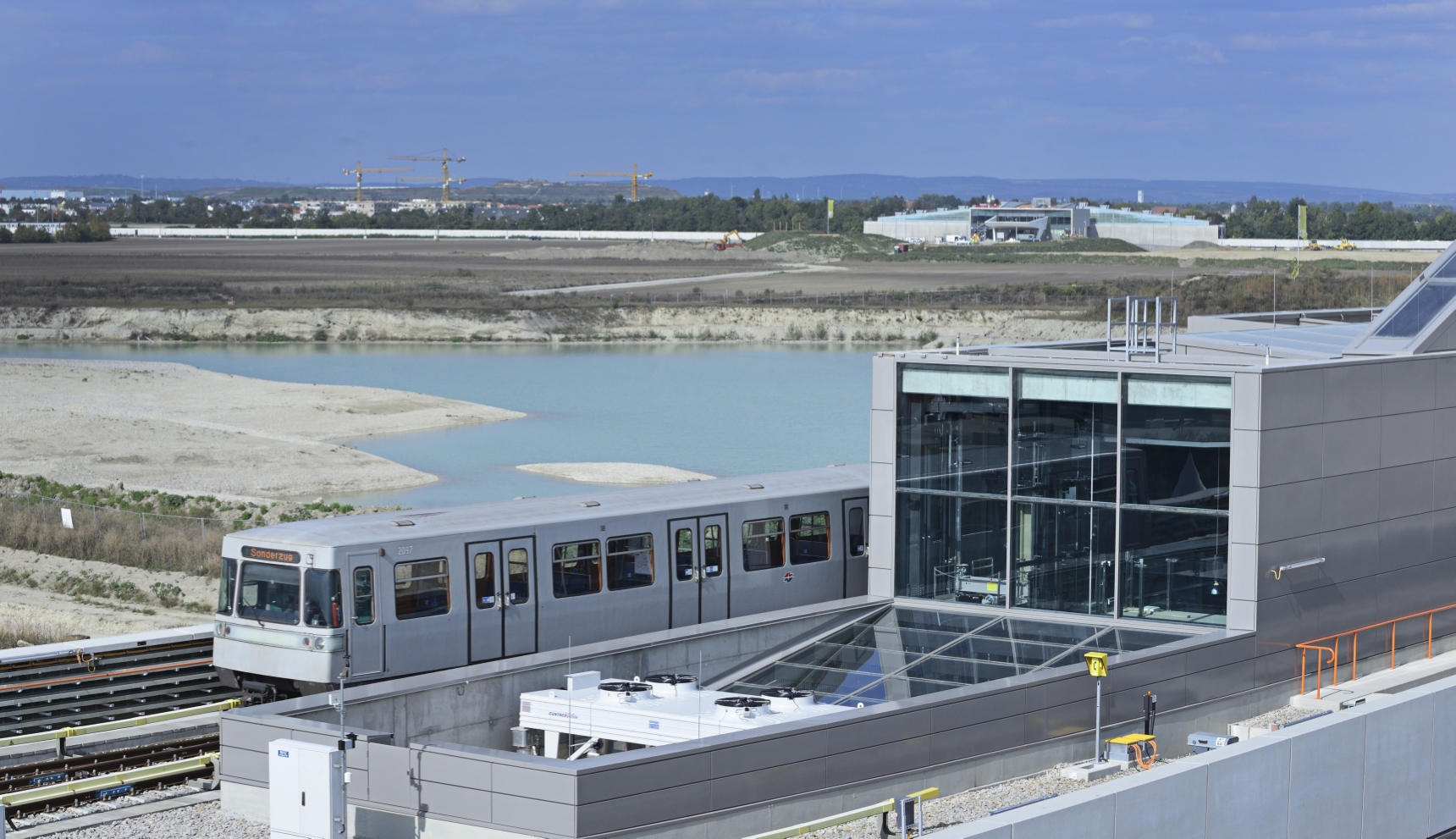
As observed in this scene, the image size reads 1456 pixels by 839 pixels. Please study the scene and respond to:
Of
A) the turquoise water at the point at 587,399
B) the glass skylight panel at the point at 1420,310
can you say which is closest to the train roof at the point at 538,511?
the glass skylight panel at the point at 1420,310

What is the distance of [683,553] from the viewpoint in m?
24.3

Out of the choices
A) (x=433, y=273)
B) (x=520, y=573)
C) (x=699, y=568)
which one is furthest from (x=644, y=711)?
(x=433, y=273)

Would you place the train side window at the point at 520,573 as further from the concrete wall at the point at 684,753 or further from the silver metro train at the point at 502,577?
the concrete wall at the point at 684,753

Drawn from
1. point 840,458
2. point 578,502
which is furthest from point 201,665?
point 840,458

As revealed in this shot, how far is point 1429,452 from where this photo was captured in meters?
25.4

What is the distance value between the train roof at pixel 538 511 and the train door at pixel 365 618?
29cm

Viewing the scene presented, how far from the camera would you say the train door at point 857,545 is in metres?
26.7

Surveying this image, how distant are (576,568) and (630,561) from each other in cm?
98

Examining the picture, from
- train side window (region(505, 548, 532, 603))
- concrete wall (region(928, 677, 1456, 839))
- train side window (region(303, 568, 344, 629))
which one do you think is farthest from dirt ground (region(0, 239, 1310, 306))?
concrete wall (region(928, 677, 1456, 839))

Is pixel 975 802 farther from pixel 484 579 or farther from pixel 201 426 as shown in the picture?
pixel 201 426

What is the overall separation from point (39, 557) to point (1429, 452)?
27.8 metres

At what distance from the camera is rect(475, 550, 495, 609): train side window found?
21.9m

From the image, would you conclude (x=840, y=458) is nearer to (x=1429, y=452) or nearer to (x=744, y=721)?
(x=1429, y=452)

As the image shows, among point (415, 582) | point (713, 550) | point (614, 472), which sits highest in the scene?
point (415, 582)
